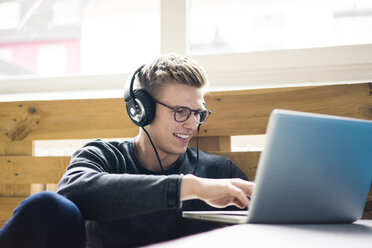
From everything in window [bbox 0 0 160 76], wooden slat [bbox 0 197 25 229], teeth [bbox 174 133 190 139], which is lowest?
wooden slat [bbox 0 197 25 229]

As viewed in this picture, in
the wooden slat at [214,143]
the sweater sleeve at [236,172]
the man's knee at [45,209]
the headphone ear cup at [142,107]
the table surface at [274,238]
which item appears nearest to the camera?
the table surface at [274,238]

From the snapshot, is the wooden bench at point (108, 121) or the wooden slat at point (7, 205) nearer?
the wooden bench at point (108, 121)

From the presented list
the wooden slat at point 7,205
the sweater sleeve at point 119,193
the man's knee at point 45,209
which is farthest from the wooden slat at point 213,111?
the man's knee at point 45,209

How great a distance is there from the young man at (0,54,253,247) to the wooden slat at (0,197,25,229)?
49 cm

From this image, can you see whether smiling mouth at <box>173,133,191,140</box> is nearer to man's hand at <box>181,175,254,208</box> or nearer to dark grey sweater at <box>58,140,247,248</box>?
dark grey sweater at <box>58,140,247,248</box>

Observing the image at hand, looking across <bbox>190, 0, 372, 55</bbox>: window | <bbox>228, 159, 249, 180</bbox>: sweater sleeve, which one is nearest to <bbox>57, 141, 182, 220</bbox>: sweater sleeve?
<bbox>228, 159, 249, 180</bbox>: sweater sleeve

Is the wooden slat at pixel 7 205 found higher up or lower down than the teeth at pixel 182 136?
lower down

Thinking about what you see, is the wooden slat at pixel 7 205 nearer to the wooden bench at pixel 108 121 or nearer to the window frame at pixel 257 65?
the wooden bench at pixel 108 121

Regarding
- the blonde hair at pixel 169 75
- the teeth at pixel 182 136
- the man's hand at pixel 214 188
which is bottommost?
the man's hand at pixel 214 188

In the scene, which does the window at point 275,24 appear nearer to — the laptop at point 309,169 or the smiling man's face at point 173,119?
the smiling man's face at point 173,119

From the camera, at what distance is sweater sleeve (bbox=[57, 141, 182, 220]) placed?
32.8 inches

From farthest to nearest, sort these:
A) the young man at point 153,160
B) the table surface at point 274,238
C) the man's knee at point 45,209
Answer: the young man at point 153,160 → the man's knee at point 45,209 → the table surface at point 274,238

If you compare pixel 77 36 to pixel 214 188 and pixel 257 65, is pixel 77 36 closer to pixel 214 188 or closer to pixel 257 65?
pixel 257 65

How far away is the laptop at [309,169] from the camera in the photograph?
0.65 meters
